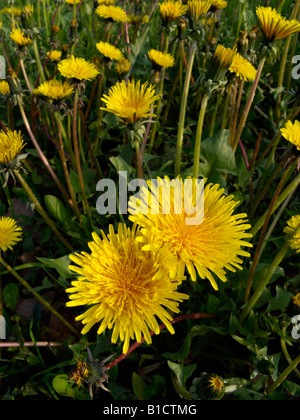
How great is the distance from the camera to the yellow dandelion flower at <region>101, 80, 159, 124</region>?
39.5 inches

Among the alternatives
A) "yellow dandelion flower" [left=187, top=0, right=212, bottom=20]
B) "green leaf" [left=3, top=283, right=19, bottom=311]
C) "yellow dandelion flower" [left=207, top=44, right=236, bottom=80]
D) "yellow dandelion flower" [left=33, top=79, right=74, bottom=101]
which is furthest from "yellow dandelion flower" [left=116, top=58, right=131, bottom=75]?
"green leaf" [left=3, top=283, right=19, bottom=311]

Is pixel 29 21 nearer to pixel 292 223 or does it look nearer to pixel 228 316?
pixel 292 223

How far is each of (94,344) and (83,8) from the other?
87.1 inches

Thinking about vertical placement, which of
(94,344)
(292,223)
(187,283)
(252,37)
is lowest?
(94,344)

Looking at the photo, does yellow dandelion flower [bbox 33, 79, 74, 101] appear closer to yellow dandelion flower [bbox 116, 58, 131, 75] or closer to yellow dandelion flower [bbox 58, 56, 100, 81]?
yellow dandelion flower [bbox 58, 56, 100, 81]

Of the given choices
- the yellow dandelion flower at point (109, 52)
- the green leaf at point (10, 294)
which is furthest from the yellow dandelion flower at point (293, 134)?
the green leaf at point (10, 294)

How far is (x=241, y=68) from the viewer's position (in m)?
1.15

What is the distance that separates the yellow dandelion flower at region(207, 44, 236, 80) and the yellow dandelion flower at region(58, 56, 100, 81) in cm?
48

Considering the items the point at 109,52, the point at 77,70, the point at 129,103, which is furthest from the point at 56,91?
the point at 109,52

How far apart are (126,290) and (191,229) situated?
209 millimetres

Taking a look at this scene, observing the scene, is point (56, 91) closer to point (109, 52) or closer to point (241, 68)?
point (109, 52)

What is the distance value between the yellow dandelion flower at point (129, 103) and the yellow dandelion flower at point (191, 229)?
0.25m
